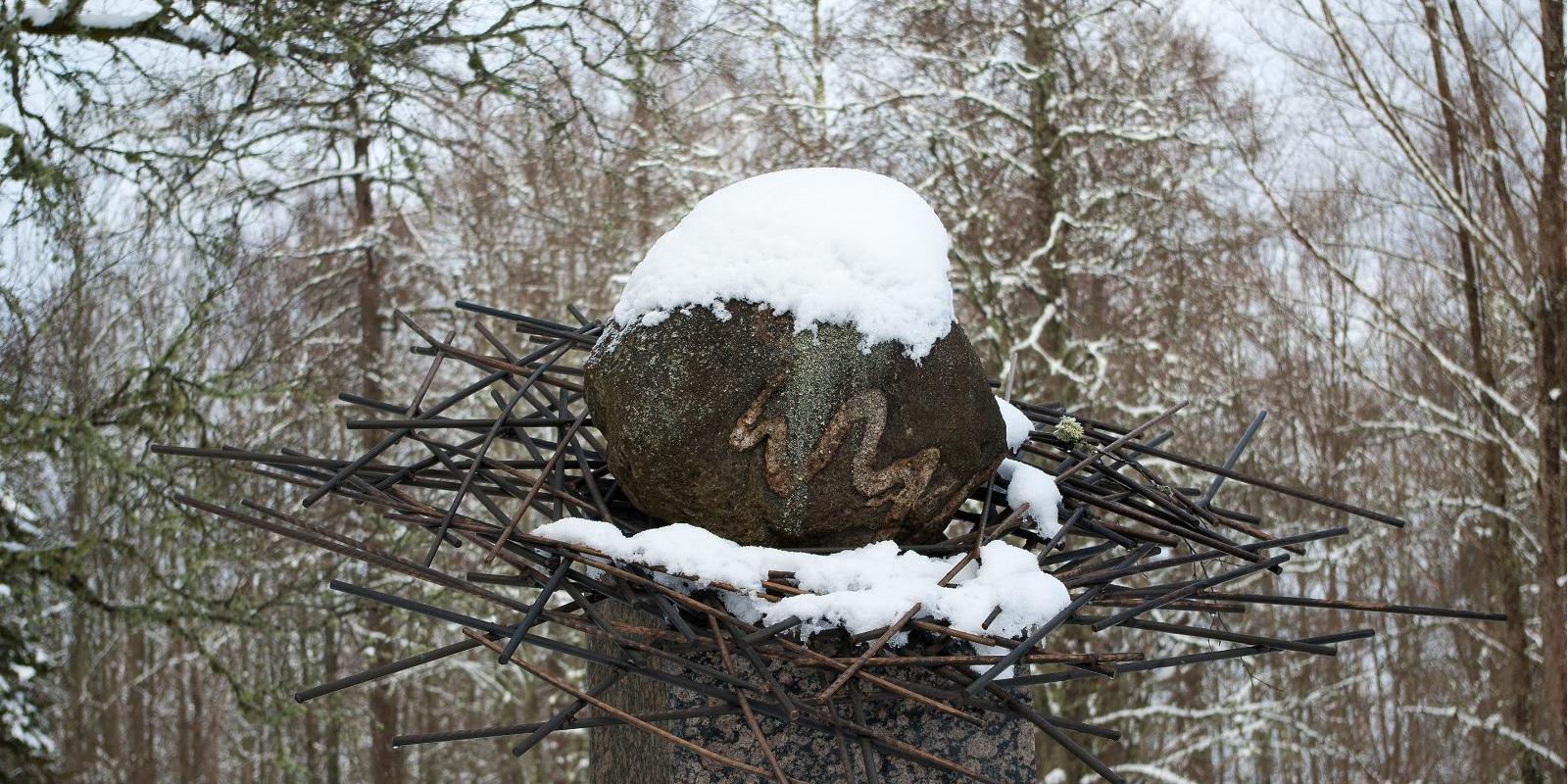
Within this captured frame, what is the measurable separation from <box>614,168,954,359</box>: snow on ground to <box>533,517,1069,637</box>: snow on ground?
0.45m

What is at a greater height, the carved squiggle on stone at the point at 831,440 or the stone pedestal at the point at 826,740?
Result: the carved squiggle on stone at the point at 831,440

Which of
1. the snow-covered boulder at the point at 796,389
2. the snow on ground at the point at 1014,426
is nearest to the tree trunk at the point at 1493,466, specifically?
the snow on ground at the point at 1014,426

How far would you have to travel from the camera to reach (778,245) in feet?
8.86

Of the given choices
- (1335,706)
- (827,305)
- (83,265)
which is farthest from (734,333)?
(1335,706)

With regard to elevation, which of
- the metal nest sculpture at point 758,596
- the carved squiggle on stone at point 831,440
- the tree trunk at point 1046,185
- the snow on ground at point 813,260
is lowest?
the metal nest sculpture at point 758,596

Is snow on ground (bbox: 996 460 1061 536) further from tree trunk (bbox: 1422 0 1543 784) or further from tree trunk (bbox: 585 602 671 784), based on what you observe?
tree trunk (bbox: 1422 0 1543 784)

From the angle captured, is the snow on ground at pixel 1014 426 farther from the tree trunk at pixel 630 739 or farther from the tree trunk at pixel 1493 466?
the tree trunk at pixel 1493 466

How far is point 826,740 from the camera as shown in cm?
253

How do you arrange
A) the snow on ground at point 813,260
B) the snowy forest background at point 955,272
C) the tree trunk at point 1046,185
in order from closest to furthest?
1. the snow on ground at point 813,260
2. the snowy forest background at point 955,272
3. the tree trunk at point 1046,185

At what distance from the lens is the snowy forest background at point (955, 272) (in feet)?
24.1

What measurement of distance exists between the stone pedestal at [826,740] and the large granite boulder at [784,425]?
12.3 inches

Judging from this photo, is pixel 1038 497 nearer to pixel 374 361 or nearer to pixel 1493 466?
pixel 1493 466

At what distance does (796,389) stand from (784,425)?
0.07 metres

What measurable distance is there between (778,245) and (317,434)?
9275mm
